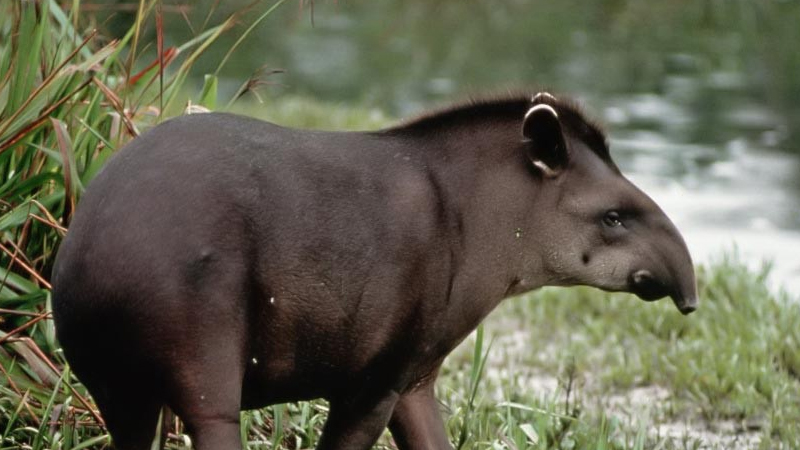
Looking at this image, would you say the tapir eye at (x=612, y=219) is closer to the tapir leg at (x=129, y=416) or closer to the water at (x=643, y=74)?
the tapir leg at (x=129, y=416)

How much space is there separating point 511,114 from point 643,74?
1172cm

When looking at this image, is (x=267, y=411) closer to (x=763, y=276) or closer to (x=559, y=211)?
(x=559, y=211)

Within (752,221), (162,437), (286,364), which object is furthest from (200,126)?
(752,221)

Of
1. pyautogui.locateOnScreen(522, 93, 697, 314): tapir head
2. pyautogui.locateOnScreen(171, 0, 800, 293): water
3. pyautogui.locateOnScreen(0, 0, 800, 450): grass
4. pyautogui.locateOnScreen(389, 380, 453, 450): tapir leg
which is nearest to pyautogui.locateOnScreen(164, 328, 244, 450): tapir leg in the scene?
pyautogui.locateOnScreen(0, 0, 800, 450): grass

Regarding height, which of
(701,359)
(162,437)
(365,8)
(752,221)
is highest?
(162,437)

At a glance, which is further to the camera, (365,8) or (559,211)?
(365,8)

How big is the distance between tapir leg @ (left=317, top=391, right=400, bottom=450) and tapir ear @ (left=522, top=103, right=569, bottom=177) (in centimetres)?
68

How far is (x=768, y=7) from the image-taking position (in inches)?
721

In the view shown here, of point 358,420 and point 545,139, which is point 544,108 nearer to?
point 545,139

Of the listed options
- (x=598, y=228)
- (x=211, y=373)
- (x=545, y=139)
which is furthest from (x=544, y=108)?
(x=211, y=373)

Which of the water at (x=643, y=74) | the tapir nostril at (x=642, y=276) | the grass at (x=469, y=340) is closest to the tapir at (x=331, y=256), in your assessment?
the tapir nostril at (x=642, y=276)

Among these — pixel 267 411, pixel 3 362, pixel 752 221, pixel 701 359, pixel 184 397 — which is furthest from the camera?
pixel 752 221

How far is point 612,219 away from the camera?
12.0ft

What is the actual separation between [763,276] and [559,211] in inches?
157
